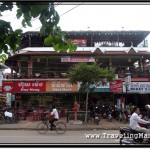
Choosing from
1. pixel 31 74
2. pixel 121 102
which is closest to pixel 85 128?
pixel 121 102

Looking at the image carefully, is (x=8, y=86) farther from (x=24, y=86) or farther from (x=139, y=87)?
(x=139, y=87)

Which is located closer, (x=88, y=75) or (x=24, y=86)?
(x=88, y=75)

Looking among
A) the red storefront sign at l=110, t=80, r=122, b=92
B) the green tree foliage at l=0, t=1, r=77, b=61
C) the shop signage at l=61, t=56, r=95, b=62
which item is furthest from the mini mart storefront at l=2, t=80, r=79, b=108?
the green tree foliage at l=0, t=1, r=77, b=61

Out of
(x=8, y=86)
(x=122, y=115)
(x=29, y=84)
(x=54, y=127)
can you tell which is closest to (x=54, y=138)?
(x=54, y=127)

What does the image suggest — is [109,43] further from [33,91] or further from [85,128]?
[85,128]

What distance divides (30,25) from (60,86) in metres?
22.6

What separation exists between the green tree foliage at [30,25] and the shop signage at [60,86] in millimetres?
22111

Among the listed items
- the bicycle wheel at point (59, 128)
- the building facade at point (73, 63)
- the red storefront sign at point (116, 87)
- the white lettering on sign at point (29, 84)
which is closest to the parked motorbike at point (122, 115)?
the building facade at point (73, 63)

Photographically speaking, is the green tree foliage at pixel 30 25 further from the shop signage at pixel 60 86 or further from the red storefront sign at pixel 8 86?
the red storefront sign at pixel 8 86

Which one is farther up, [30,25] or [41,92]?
[30,25]

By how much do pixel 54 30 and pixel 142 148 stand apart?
6.48ft

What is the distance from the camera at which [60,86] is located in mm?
26156

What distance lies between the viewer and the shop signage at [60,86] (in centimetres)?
2602

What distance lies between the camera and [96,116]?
20141mm
